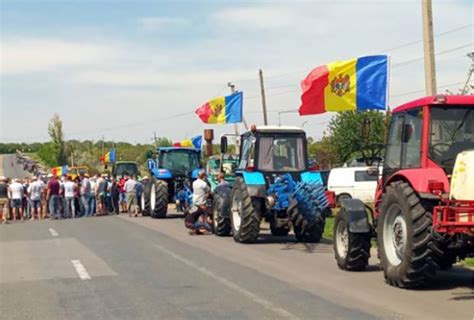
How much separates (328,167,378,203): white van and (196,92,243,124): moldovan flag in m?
7.61

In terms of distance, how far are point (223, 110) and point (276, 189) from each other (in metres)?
19.3

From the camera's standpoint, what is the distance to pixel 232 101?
114 ft

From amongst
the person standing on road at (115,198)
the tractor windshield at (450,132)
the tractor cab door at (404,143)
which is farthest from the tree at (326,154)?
the tractor windshield at (450,132)

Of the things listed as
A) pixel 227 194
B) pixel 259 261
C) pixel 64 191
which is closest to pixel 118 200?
pixel 64 191

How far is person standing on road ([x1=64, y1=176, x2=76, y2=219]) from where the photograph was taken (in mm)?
28828

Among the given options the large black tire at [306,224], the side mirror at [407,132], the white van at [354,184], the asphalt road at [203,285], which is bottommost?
the asphalt road at [203,285]

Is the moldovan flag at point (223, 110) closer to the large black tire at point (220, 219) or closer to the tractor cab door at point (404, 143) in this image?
the large black tire at point (220, 219)

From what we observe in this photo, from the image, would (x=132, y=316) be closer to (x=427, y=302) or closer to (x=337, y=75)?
(x=427, y=302)

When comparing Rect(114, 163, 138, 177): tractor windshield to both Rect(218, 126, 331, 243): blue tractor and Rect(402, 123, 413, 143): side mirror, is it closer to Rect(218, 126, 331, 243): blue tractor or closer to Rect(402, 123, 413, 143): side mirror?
Rect(218, 126, 331, 243): blue tractor

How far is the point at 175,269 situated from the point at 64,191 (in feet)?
57.5

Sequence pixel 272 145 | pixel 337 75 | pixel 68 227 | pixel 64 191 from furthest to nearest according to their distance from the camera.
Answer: pixel 64 191, pixel 68 227, pixel 337 75, pixel 272 145

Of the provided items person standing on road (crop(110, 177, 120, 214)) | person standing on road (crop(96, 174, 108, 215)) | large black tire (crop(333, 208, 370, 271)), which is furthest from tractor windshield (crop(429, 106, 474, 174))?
person standing on road (crop(110, 177, 120, 214))

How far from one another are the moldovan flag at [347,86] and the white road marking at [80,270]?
8.57 metres

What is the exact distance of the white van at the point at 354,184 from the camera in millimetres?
28062
